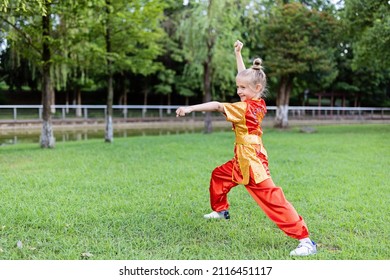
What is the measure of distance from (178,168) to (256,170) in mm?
4140

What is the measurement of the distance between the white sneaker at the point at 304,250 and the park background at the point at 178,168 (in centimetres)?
7

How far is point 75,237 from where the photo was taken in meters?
3.57

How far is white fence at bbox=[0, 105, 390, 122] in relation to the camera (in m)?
21.1

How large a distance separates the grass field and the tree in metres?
10.8

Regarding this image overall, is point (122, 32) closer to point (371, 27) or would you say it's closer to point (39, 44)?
point (39, 44)

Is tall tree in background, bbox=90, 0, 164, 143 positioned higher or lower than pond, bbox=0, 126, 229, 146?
higher

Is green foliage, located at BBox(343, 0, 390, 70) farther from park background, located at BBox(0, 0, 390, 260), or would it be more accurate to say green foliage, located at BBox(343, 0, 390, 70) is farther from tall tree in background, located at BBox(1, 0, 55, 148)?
tall tree in background, located at BBox(1, 0, 55, 148)

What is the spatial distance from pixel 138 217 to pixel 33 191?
1855mm

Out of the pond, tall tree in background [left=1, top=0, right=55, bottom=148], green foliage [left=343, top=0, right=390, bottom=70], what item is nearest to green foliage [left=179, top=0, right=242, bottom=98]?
green foliage [left=343, top=0, right=390, bottom=70]

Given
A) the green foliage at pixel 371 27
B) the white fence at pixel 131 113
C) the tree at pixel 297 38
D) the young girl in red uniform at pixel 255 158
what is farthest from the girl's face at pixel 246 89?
the white fence at pixel 131 113

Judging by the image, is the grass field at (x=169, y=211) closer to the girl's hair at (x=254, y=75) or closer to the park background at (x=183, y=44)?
the girl's hair at (x=254, y=75)

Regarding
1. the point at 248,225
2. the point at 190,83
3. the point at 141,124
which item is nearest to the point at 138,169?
the point at 248,225

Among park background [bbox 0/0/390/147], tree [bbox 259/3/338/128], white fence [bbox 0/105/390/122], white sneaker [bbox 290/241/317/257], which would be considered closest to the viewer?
white sneaker [bbox 290/241/317/257]

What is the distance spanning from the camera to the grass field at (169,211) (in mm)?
3330
